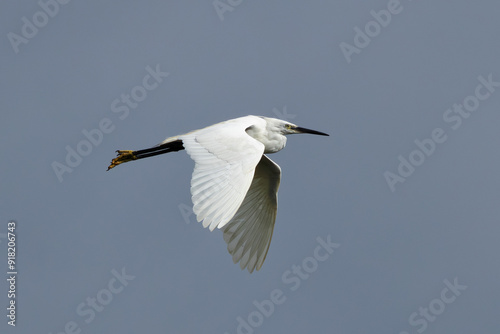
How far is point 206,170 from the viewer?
10.5m

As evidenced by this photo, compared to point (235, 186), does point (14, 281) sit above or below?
above

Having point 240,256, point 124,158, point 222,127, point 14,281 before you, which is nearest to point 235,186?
point 222,127

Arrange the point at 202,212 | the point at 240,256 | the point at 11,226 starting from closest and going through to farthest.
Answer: the point at 202,212
the point at 240,256
the point at 11,226

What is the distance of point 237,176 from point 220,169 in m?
0.26

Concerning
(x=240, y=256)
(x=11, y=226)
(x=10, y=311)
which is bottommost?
(x=240, y=256)

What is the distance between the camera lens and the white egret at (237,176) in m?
9.96

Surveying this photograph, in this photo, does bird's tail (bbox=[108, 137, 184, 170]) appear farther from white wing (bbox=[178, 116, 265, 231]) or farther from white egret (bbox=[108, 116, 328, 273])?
white wing (bbox=[178, 116, 265, 231])

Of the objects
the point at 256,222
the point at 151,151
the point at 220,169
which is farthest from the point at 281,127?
the point at 220,169

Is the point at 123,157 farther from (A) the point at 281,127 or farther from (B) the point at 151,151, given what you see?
(A) the point at 281,127

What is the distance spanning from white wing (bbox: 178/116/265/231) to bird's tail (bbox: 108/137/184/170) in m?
1.09

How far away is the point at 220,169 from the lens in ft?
34.7

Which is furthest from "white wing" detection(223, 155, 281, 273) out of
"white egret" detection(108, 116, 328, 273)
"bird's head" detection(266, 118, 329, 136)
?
"bird's head" detection(266, 118, 329, 136)

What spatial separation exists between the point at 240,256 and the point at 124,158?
8.54ft

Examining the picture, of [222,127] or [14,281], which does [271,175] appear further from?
[14,281]
